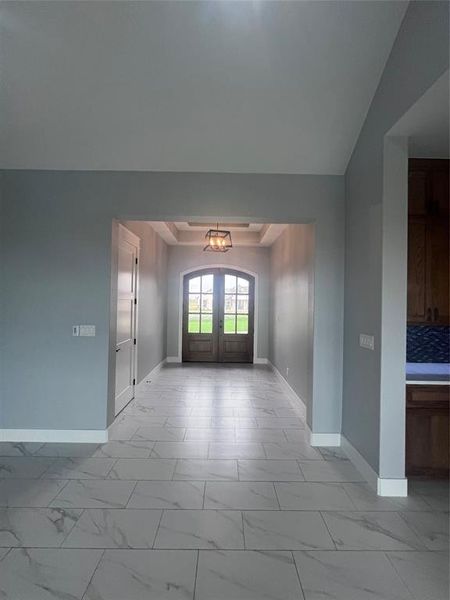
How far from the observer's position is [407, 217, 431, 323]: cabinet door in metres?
3.12

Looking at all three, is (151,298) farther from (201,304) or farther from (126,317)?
(201,304)

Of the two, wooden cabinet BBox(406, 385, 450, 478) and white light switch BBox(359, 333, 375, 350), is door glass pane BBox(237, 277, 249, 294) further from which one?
wooden cabinet BBox(406, 385, 450, 478)

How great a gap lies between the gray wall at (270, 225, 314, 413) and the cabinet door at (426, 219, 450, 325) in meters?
1.04

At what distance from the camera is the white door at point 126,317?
14.4 feet

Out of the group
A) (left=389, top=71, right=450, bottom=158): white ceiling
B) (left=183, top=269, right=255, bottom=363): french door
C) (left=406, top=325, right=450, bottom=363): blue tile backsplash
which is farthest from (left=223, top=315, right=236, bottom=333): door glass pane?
(left=389, top=71, right=450, bottom=158): white ceiling

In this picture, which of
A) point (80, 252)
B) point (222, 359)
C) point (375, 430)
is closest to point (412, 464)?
point (375, 430)

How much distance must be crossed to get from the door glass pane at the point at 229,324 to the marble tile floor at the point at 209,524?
4875 millimetres

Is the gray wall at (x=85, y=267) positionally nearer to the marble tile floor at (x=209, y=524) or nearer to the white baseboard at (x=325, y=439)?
the white baseboard at (x=325, y=439)

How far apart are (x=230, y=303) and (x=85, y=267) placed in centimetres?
531

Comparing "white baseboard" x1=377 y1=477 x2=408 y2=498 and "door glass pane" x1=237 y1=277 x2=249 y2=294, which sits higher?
"door glass pane" x1=237 y1=277 x2=249 y2=294

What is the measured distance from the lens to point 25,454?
10.9ft

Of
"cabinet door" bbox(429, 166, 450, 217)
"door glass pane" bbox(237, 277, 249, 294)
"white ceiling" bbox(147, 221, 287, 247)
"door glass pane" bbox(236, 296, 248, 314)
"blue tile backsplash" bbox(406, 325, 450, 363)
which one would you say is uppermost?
"white ceiling" bbox(147, 221, 287, 247)

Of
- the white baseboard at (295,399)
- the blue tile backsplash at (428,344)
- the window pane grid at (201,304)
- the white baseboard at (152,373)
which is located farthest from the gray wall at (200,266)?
the blue tile backsplash at (428,344)

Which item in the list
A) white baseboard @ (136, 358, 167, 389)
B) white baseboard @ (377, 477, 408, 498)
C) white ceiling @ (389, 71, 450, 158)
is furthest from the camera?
white baseboard @ (136, 358, 167, 389)
